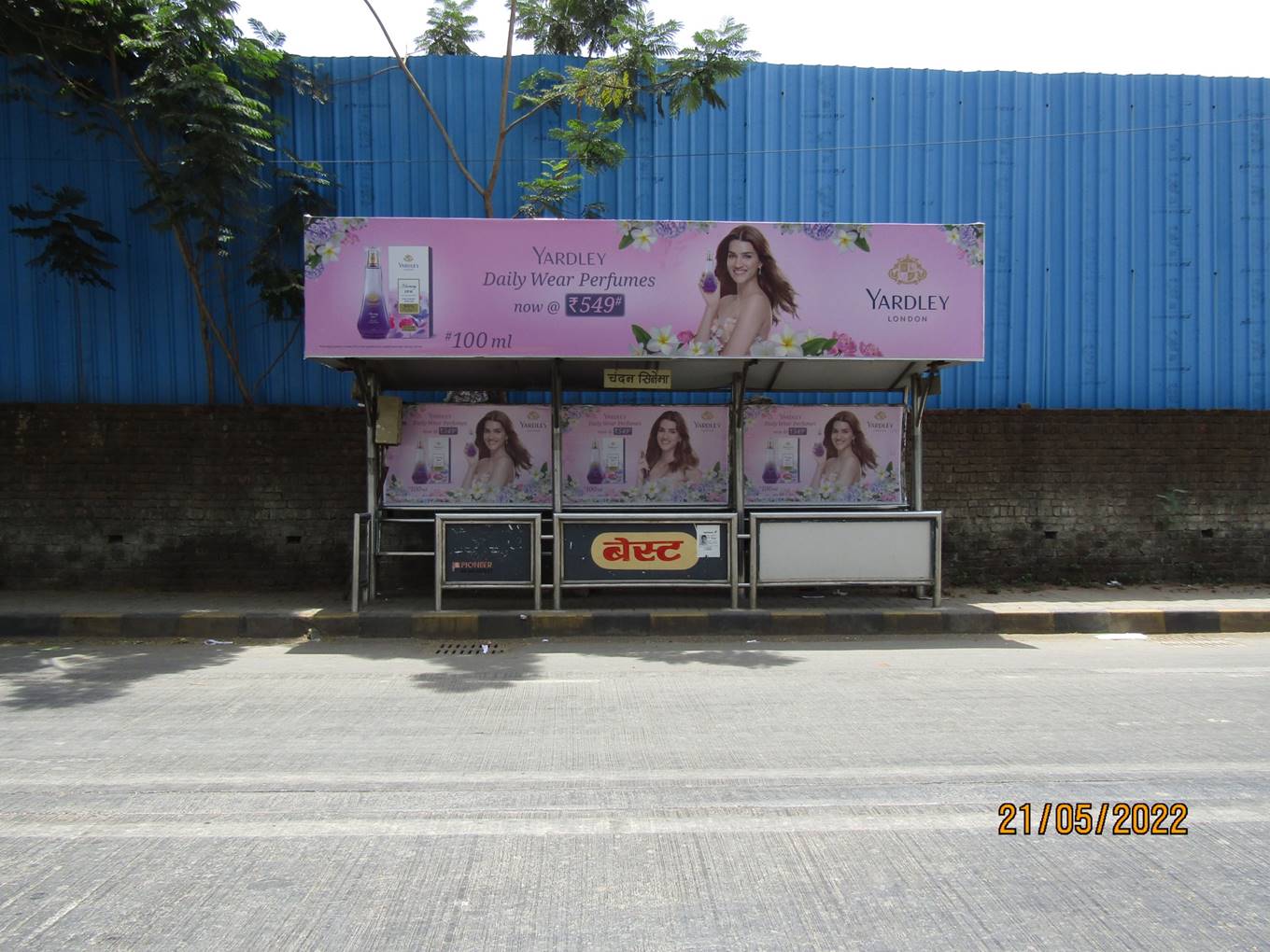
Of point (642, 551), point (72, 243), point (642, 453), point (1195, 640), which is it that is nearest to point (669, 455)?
point (642, 453)

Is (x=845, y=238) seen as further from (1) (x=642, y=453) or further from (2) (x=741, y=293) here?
(1) (x=642, y=453)

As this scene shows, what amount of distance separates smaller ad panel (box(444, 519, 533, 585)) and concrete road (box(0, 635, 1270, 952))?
2.08 m

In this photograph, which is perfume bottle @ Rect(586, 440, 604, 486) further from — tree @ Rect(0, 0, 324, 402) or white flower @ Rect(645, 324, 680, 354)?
tree @ Rect(0, 0, 324, 402)

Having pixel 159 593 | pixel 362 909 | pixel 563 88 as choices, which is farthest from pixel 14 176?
pixel 362 909

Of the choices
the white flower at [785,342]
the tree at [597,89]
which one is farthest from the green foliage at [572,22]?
the white flower at [785,342]

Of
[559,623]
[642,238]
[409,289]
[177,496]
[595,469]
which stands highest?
[642,238]

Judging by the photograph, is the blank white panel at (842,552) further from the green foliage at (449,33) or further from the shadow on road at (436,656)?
the green foliage at (449,33)

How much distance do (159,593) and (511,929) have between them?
892cm

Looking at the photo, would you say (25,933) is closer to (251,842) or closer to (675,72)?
(251,842)

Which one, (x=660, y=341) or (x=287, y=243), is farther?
(x=287, y=243)

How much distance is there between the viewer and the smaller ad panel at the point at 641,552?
29.0 feet

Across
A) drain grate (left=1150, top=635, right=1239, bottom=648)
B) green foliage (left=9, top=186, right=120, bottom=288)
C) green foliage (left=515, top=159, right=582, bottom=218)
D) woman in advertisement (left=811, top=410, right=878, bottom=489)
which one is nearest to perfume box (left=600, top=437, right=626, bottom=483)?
woman in advertisement (left=811, top=410, right=878, bottom=489)

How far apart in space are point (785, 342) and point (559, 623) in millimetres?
3587

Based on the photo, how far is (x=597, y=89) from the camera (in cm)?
1061
